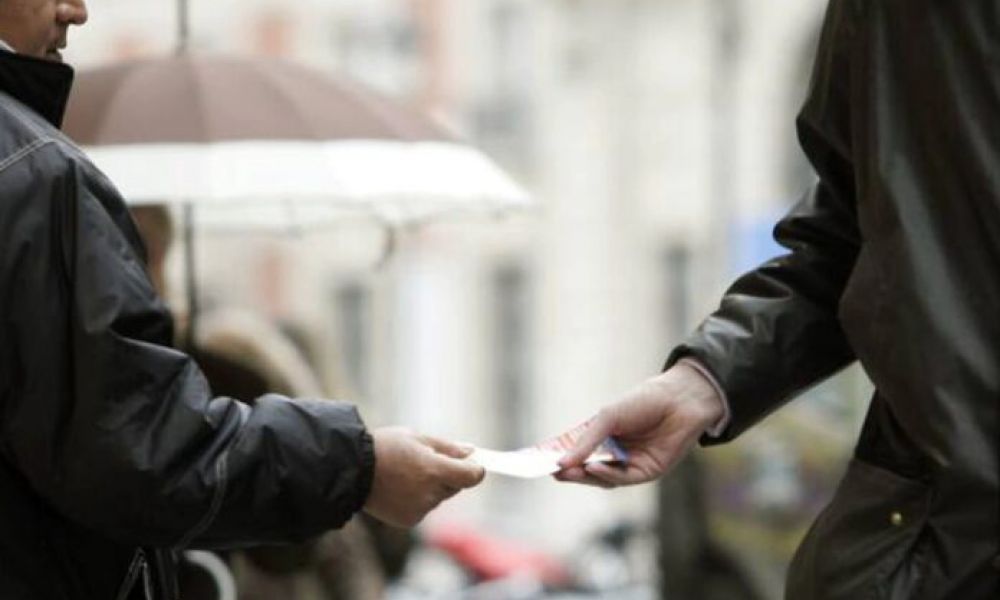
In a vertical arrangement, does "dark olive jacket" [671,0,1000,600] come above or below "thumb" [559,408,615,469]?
above

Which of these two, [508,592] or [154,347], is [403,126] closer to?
[154,347]

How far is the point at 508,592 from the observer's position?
2117 cm

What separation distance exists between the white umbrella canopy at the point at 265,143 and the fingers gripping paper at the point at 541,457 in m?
2.07

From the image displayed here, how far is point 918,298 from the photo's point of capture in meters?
4.03

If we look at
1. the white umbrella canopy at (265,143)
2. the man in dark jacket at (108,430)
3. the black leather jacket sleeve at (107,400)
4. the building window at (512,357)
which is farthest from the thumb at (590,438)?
the building window at (512,357)

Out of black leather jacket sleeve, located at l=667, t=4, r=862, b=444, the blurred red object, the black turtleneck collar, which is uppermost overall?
the black turtleneck collar

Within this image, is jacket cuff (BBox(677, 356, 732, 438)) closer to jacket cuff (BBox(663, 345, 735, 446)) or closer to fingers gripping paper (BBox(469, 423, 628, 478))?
jacket cuff (BBox(663, 345, 735, 446))

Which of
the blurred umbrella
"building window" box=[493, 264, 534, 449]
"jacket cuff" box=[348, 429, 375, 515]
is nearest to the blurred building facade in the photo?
"building window" box=[493, 264, 534, 449]

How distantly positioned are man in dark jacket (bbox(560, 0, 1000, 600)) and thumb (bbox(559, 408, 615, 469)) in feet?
1.23

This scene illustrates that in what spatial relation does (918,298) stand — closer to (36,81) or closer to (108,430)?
(108,430)

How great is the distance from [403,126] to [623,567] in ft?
54.3

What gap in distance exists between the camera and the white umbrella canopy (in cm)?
669

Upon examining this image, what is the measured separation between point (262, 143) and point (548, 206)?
30.4 m

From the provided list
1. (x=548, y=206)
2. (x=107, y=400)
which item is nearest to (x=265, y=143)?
(x=107, y=400)
